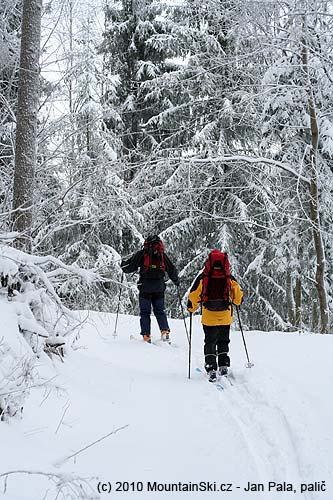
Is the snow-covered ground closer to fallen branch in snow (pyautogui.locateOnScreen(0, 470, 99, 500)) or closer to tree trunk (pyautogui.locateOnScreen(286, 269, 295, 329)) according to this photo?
fallen branch in snow (pyautogui.locateOnScreen(0, 470, 99, 500))

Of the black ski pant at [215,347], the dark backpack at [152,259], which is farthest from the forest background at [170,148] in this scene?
the black ski pant at [215,347]

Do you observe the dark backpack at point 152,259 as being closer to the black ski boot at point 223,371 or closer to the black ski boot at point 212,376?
the black ski boot at point 223,371

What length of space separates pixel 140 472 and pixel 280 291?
1440cm

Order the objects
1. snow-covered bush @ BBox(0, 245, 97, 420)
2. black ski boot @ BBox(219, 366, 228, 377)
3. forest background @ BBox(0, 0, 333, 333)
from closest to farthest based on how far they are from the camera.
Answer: snow-covered bush @ BBox(0, 245, 97, 420) < black ski boot @ BBox(219, 366, 228, 377) < forest background @ BBox(0, 0, 333, 333)

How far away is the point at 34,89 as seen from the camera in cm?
667

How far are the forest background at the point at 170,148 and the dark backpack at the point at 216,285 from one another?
1347mm

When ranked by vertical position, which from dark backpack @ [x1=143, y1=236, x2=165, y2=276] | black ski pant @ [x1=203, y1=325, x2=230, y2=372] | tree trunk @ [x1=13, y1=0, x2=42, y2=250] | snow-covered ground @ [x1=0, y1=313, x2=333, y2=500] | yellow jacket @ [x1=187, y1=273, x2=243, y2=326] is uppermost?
tree trunk @ [x1=13, y1=0, x2=42, y2=250]

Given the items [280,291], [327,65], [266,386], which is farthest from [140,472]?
[280,291]

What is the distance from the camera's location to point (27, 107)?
6605mm

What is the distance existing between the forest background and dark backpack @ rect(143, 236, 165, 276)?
722 mm

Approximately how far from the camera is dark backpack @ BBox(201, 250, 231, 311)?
6.46 meters

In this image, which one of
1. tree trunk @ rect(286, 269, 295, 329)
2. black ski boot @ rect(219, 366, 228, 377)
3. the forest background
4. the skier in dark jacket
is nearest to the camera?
black ski boot @ rect(219, 366, 228, 377)

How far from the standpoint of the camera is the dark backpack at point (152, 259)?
8578 mm

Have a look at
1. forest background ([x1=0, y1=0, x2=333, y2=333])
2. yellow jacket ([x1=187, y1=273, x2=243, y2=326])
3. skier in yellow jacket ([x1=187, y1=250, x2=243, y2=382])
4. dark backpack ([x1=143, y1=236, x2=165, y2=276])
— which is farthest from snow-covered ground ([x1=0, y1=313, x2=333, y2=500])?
dark backpack ([x1=143, y1=236, x2=165, y2=276])
